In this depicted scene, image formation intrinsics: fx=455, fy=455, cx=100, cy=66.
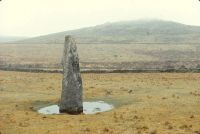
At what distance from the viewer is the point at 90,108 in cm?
2723

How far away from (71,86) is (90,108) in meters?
1.85

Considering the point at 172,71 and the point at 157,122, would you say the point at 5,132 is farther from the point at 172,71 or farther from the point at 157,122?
the point at 172,71

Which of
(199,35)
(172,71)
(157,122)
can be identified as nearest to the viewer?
(157,122)

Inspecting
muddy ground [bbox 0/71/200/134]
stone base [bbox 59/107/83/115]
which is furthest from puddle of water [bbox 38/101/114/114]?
muddy ground [bbox 0/71/200/134]

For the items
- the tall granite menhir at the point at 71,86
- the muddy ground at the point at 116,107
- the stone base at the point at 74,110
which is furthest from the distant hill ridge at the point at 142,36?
the stone base at the point at 74,110

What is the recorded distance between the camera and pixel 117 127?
21188mm

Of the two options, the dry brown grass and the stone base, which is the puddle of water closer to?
the stone base

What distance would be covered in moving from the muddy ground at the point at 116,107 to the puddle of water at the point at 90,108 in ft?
2.13

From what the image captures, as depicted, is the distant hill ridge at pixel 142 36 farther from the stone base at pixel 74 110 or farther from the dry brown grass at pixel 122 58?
the stone base at pixel 74 110

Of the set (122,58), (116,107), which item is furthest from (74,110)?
(122,58)

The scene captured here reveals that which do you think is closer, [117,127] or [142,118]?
[117,127]

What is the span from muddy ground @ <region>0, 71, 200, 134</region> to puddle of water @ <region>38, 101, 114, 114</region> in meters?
0.65

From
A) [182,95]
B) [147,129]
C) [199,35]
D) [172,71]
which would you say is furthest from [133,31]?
[147,129]

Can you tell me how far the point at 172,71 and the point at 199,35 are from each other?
110m
